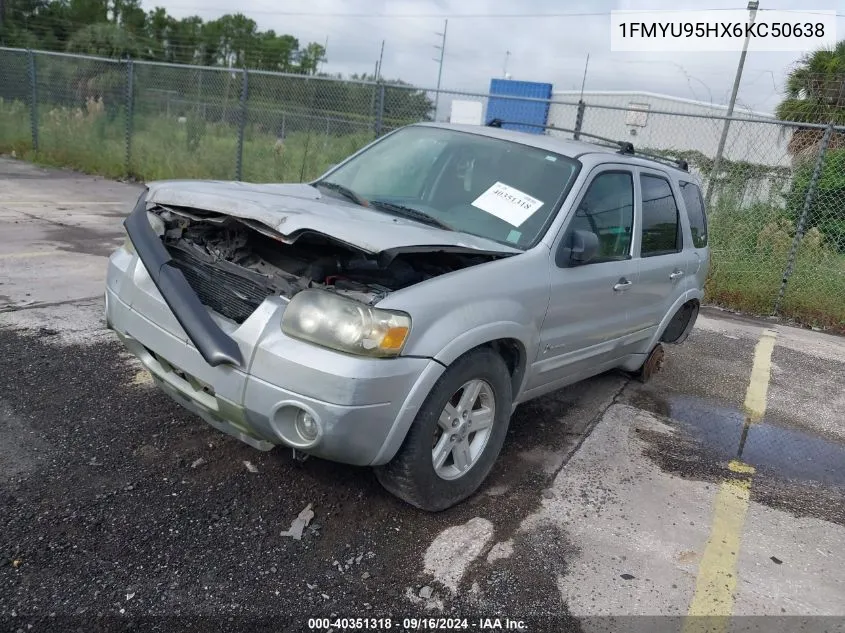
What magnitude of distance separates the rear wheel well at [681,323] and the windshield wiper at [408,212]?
101 inches

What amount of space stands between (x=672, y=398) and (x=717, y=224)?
4.93 metres

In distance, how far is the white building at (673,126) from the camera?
376 inches

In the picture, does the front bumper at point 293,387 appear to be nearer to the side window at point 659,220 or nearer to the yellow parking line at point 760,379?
the side window at point 659,220

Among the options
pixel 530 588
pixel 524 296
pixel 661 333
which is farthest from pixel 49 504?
pixel 661 333

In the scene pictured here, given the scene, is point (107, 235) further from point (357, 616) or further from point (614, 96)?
point (614, 96)

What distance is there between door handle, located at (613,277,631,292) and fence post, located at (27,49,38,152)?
49.1ft

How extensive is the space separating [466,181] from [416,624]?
2428 mm

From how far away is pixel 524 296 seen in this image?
130 inches

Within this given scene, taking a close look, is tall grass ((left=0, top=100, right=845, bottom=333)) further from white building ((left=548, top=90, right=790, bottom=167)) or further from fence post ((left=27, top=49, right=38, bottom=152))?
white building ((left=548, top=90, right=790, bottom=167))

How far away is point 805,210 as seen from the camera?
8109mm

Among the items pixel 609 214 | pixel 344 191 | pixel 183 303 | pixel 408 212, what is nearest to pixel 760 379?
pixel 609 214

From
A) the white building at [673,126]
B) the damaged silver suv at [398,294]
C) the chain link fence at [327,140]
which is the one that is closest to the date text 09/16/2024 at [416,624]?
the damaged silver suv at [398,294]

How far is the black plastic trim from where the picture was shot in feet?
8.83

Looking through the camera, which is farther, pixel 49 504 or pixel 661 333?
pixel 661 333
